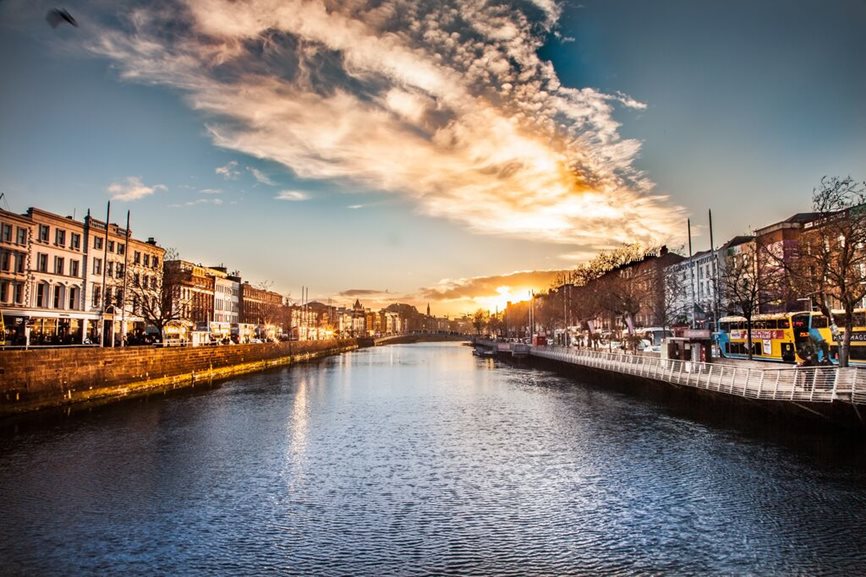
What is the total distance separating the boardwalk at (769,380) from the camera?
2450 cm

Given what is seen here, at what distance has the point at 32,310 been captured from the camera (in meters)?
57.5

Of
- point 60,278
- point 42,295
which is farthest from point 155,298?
point 42,295

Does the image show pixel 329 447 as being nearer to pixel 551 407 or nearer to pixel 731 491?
pixel 731 491

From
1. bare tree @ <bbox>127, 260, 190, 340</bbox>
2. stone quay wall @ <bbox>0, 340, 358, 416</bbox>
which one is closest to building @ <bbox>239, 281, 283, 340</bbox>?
bare tree @ <bbox>127, 260, 190, 340</bbox>

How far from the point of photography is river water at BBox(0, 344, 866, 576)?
1319 centimetres

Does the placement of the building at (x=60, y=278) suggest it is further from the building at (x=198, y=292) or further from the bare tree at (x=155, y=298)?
the building at (x=198, y=292)

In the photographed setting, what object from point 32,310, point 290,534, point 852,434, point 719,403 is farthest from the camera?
point 32,310

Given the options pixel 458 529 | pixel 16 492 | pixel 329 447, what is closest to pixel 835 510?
pixel 458 529

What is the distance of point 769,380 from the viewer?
28.9 meters

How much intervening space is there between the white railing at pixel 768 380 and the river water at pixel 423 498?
2.00m

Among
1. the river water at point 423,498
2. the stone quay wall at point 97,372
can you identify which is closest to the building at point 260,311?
the stone quay wall at point 97,372

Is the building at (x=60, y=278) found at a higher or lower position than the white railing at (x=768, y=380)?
higher

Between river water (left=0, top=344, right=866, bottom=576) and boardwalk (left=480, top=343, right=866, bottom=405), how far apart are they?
200 cm

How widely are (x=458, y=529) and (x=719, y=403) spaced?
82.2 feet
